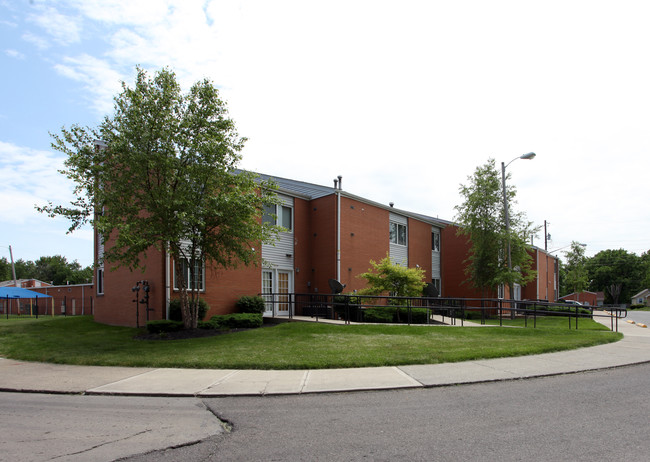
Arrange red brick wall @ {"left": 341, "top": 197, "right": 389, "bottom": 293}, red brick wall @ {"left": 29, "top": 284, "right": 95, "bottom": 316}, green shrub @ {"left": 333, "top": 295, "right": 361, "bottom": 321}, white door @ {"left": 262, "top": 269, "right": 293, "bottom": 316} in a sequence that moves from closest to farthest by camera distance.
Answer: green shrub @ {"left": 333, "top": 295, "right": 361, "bottom": 321} < white door @ {"left": 262, "top": 269, "right": 293, "bottom": 316} < red brick wall @ {"left": 341, "top": 197, "right": 389, "bottom": 293} < red brick wall @ {"left": 29, "top": 284, "right": 95, "bottom": 316}

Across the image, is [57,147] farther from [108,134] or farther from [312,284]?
[312,284]

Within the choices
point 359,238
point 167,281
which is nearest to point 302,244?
point 359,238

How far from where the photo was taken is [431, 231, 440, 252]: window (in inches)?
1210

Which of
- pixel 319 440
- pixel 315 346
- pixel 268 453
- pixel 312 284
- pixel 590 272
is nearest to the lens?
pixel 268 453

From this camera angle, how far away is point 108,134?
1361 centimetres

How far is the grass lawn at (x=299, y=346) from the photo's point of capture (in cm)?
972

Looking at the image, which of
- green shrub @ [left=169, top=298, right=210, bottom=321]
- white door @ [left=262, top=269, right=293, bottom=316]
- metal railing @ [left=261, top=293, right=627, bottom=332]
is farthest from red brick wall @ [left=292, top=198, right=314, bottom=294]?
green shrub @ [left=169, top=298, right=210, bottom=321]

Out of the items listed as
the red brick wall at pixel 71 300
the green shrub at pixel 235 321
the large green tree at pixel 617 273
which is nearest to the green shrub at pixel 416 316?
the green shrub at pixel 235 321

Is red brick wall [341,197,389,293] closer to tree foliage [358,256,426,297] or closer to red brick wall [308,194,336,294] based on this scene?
red brick wall [308,194,336,294]

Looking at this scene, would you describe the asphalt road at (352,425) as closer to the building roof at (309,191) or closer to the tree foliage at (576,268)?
the building roof at (309,191)

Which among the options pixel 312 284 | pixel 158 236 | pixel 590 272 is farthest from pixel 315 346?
pixel 590 272

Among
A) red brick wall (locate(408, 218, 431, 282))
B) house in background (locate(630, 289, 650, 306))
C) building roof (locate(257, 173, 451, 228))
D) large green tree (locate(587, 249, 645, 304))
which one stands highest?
building roof (locate(257, 173, 451, 228))

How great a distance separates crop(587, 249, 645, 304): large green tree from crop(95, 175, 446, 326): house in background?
8951 centimetres

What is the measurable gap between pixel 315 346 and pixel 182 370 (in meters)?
3.50
